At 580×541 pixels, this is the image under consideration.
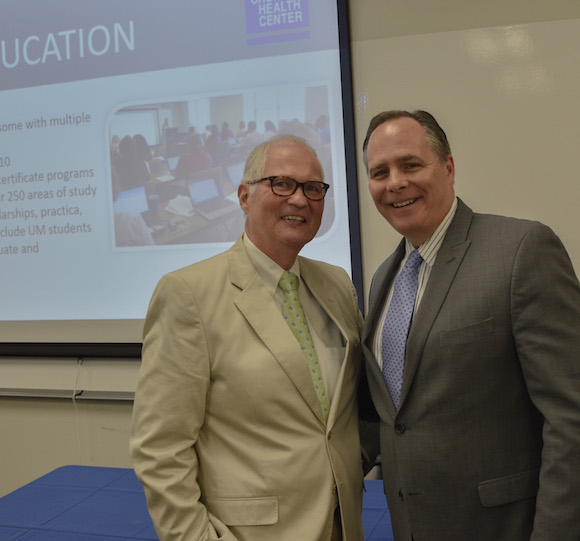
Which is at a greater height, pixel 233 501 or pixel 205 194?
pixel 205 194

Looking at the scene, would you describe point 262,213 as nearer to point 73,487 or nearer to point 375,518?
point 375,518

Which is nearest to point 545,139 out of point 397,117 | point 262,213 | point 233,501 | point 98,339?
point 397,117

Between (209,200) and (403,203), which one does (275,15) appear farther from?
(403,203)

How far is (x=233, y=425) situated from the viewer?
4.89ft

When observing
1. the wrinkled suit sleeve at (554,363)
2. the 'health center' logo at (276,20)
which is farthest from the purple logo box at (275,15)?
the wrinkled suit sleeve at (554,363)

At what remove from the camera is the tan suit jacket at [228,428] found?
4.73 feet

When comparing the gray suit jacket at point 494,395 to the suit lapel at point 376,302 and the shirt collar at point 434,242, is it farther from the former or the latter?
the suit lapel at point 376,302

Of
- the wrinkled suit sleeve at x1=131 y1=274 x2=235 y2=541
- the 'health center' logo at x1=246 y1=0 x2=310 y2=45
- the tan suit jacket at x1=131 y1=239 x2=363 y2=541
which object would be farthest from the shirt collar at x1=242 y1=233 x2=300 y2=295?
the 'health center' logo at x1=246 y1=0 x2=310 y2=45

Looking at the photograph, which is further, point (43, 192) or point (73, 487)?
point (43, 192)

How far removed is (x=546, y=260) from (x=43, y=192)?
10.2 ft

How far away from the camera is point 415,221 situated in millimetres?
1493

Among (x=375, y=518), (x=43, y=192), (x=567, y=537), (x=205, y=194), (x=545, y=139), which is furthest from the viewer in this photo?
(x=43, y=192)

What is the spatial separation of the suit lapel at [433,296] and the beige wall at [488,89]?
1700 millimetres

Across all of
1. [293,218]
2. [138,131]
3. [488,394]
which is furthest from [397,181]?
[138,131]
